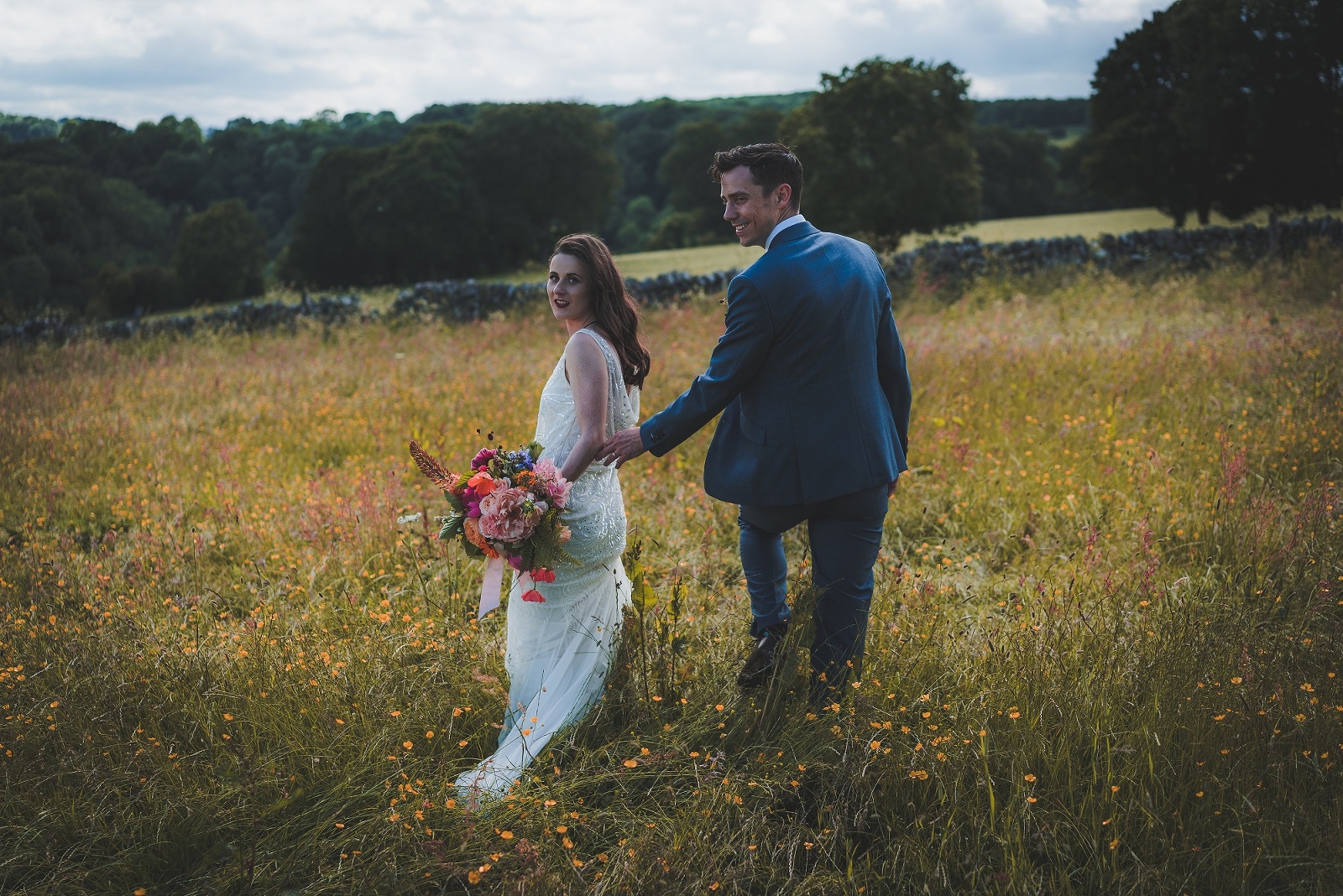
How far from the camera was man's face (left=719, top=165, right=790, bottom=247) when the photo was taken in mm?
3326

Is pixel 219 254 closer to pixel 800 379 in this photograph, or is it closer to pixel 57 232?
pixel 57 232

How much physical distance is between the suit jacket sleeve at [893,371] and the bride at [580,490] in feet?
3.29

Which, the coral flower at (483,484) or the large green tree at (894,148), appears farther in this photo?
the large green tree at (894,148)

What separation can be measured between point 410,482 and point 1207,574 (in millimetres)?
5250

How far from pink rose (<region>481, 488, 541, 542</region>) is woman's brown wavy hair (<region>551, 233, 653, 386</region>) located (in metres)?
0.79

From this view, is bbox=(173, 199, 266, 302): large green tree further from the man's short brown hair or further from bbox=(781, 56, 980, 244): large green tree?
the man's short brown hair

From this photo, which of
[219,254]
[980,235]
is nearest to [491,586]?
[980,235]

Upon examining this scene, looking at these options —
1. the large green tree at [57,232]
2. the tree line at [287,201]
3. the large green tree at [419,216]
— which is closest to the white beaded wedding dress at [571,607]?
the tree line at [287,201]

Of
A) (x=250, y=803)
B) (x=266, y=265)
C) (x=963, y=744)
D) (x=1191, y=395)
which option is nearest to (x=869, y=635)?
(x=963, y=744)

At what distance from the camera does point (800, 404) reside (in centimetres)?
332

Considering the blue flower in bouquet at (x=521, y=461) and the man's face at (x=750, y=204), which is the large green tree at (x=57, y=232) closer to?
the blue flower in bouquet at (x=521, y=461)

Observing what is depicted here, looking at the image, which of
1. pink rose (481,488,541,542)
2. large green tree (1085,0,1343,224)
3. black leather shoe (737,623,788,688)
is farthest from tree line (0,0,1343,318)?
black leather shoe (737,623,788,688)

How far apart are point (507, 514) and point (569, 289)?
38.4 inches

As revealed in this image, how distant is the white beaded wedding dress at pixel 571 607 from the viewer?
3.50 m
